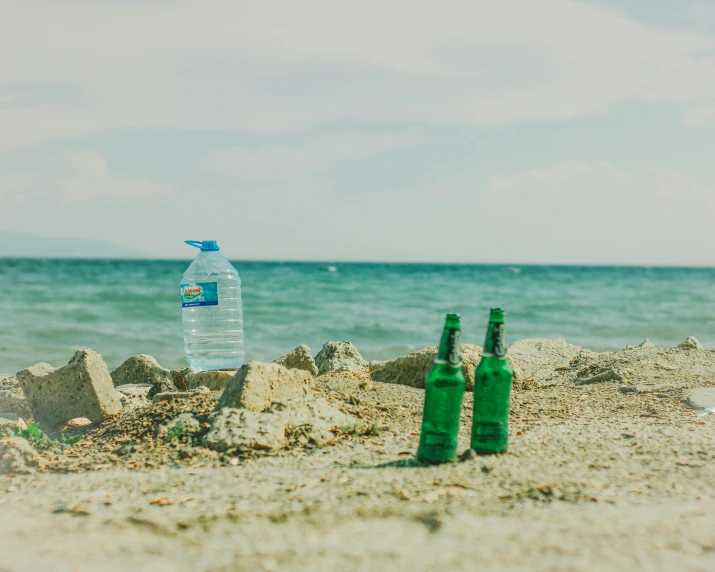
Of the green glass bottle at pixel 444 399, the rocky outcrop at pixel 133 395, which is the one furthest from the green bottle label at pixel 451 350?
the rocky outcrop at pixel 133 395

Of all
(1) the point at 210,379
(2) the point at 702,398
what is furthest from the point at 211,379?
(2) the point at 702,398

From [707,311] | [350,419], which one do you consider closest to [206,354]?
[350,419]

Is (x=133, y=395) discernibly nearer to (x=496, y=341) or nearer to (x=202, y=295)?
(x=202, y=295)

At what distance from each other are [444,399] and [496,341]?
0.30 metres

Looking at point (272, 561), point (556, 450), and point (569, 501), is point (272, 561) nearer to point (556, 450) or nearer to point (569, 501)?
→ point (569, 501)

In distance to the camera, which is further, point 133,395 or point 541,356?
point 541,356

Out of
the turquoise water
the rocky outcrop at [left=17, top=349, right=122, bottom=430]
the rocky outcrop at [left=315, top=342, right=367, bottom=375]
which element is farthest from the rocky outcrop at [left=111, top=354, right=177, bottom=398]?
the turquoise water

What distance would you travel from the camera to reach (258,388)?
3.33 metres

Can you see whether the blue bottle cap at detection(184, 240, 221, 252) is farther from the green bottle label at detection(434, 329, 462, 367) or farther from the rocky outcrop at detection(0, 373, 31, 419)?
the green bottle label at detection(434, 329, 462, 367)

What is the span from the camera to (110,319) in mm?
14516

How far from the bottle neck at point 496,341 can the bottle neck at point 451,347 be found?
0.15m

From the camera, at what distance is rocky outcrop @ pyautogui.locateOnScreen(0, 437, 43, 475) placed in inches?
115

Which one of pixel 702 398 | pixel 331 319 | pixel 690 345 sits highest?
pixel 690 345

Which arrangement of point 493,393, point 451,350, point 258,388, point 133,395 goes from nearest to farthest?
point 451,350, point 493,393, point 258,388, point 133,395
